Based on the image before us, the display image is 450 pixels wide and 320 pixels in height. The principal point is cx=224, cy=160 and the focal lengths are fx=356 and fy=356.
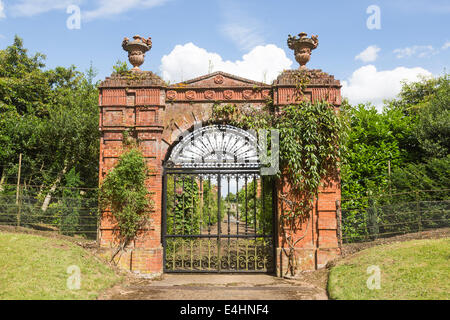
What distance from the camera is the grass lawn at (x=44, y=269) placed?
5.88 m

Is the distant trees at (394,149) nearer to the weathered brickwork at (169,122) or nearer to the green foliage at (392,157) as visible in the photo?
the green foliage at (392,157)

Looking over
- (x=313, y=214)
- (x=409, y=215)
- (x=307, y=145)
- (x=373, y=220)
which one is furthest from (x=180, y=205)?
(x=409, y=215)

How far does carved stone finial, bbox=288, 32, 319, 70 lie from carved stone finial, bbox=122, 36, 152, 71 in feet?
12.5

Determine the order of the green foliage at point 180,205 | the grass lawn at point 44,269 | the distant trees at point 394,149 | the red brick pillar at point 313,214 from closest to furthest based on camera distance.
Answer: the grass lawn at point 44,269 → the red brick pillar at point 313,214 → the green foliage at point 180,205 → the distant trees at point 394,149

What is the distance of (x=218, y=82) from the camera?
9.08m

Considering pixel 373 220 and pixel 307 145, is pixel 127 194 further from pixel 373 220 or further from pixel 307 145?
pixel 373 220

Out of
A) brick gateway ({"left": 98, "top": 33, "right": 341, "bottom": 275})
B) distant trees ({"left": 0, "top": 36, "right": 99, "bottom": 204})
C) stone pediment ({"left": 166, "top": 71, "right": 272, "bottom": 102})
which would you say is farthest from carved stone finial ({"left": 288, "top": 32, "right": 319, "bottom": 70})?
distant trees ({"left": 0, "top": 36, "right": 99, "bottom": 204})

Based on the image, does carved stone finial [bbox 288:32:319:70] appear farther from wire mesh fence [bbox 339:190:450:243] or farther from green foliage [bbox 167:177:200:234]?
green foliage [bbox 167:177:200:234]

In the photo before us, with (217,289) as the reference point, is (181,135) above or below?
above

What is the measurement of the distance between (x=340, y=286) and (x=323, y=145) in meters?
3.27

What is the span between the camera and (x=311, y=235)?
848cm

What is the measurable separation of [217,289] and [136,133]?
13.9 feet

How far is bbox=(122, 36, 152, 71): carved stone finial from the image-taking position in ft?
30.3

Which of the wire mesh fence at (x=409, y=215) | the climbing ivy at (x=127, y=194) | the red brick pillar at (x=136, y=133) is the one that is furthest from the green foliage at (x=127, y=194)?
the wire mesh fence at (x=409, y=215)
